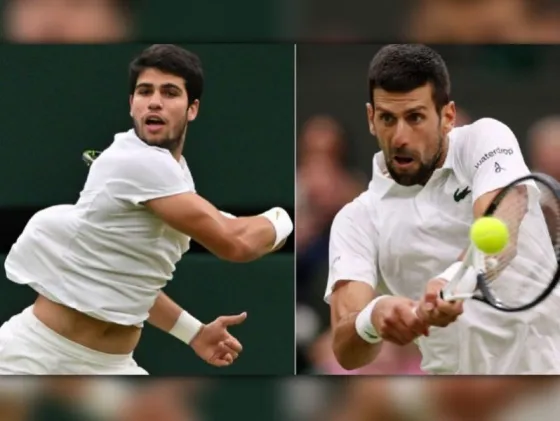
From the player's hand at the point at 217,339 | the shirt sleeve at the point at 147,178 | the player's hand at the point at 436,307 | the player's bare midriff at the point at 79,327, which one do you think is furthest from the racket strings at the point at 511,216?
the player's bare midriff at the point at 79,327

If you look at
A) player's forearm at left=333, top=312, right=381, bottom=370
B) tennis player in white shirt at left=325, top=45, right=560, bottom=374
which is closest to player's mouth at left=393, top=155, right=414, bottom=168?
tennis player in white shirt at left=325, top=45, right=560, bottom=374

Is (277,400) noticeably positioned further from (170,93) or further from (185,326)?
(170,93)

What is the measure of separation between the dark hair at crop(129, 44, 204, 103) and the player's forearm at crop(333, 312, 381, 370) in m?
0.72

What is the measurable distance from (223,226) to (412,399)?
27.7 inches

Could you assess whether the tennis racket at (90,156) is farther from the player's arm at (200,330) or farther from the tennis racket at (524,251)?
the tennis racket at (524,251)

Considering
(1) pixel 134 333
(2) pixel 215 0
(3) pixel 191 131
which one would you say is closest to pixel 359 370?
(1) pixel 134 333

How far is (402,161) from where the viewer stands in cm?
286

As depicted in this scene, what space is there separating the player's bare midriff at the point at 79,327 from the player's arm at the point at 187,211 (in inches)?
12.5

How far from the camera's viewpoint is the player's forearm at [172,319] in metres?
2.87

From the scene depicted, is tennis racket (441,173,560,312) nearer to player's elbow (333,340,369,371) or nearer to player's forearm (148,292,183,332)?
player's elbow (333,340,369,371)

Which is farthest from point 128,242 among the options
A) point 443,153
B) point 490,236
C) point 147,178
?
point 490,236

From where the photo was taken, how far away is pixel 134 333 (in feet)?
9.36

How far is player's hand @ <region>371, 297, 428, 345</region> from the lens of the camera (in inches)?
106

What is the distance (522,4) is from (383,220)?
0.71 m
